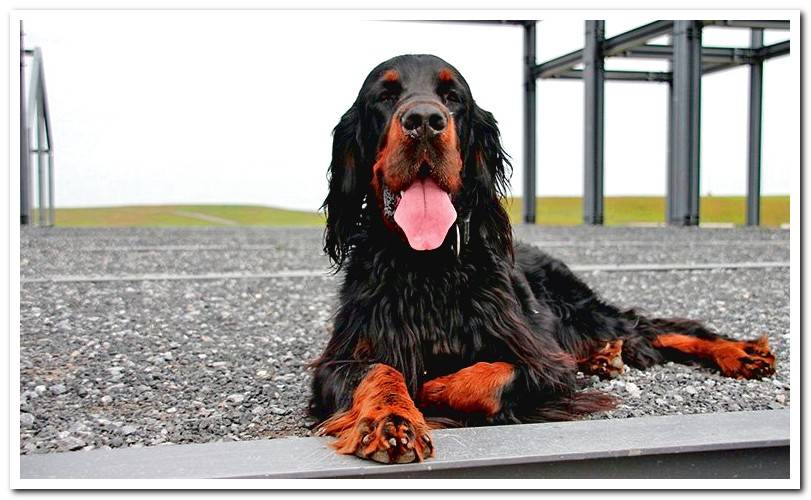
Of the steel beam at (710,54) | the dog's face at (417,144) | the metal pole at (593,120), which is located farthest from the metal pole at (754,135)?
the dog's face at (417,144)

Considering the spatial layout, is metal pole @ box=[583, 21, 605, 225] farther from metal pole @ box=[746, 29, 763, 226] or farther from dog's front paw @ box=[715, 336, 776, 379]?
dog's front paw @ box=[715, 336, 776, 379]

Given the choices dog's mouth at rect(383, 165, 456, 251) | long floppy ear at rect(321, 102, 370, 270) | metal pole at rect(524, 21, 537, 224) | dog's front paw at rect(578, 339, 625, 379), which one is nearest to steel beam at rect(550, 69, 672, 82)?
metal pole at rect(524, 21, 537, 224)

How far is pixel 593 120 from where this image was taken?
1814 centimetres

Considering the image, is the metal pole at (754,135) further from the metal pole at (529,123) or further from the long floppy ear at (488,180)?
the long floppy ear at (488,180)

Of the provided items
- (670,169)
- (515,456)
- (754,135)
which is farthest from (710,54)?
(515,456)

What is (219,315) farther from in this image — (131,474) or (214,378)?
(131,474)

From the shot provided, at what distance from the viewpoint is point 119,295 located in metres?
6.35

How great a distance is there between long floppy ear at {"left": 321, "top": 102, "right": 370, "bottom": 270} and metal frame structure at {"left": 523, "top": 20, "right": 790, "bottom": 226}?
40.2ft

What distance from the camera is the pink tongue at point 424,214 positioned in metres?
2.71

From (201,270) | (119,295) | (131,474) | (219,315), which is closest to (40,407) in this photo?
(131,474)

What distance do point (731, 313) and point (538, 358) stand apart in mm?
3130

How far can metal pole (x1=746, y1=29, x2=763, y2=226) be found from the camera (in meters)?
18.3

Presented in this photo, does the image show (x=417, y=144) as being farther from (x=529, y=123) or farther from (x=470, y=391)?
(x=529, y=123)

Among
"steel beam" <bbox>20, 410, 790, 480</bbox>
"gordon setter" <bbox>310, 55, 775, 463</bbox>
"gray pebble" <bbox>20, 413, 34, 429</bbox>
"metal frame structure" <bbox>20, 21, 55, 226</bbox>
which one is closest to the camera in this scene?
"steel beam" <bbox>20, 410, 790, 480</bbox>
